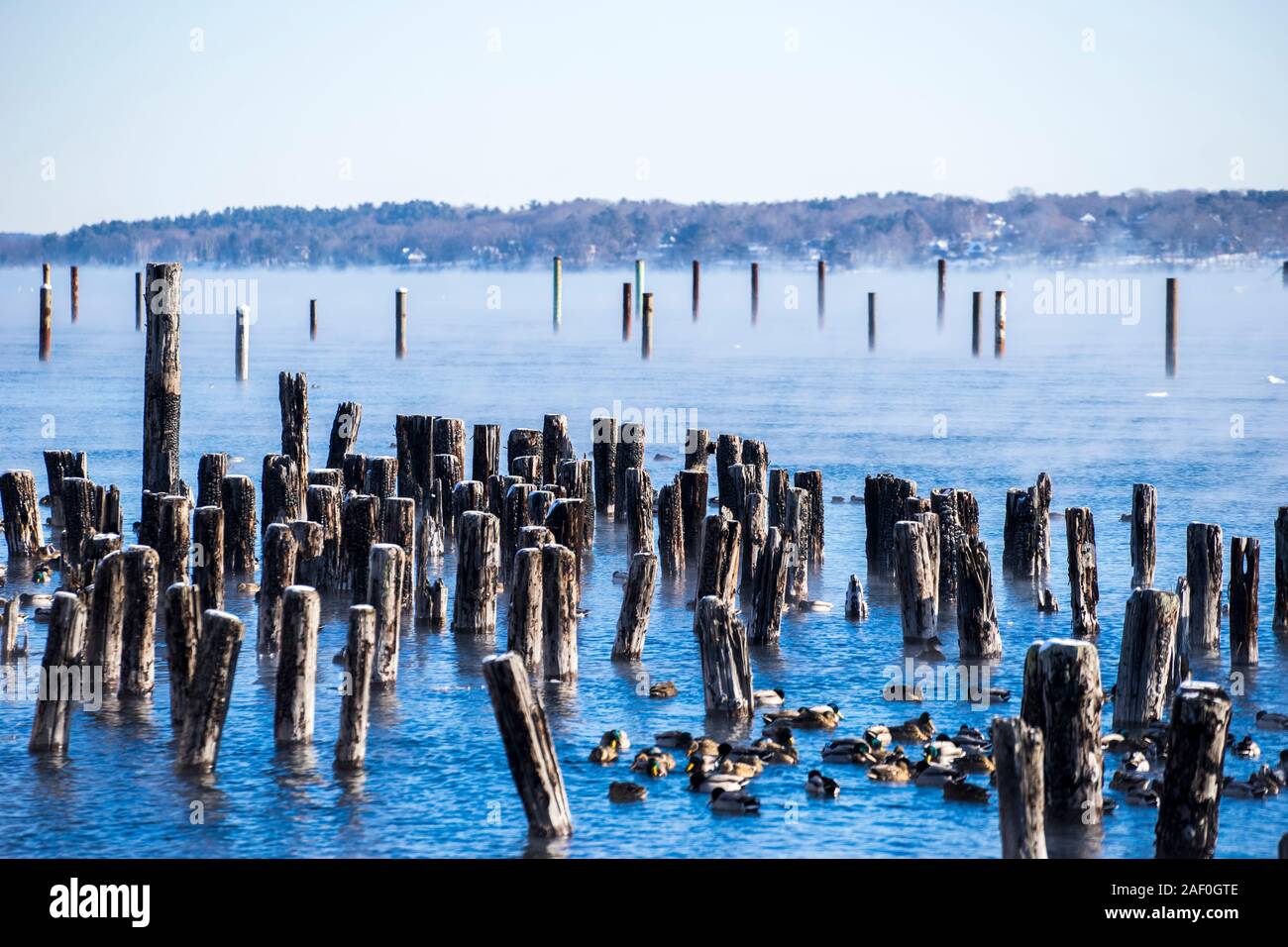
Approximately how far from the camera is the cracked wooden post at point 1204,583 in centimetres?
1798

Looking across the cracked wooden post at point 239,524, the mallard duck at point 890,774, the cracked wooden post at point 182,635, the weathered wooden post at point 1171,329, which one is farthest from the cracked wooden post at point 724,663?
the weathered wooden post at point 1171,329

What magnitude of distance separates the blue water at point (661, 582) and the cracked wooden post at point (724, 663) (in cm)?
30

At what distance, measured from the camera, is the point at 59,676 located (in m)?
14.1

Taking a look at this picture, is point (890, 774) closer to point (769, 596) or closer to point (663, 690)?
point (663, 690)

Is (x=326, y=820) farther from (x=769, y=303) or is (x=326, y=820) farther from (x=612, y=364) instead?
(x=769, y=303)

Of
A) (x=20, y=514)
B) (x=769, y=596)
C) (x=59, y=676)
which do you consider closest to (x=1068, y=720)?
(x=769, y=596)

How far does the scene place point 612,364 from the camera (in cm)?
7425

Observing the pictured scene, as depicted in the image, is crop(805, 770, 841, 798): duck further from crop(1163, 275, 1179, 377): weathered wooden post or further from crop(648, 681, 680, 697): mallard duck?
crop(1163, 275, 1179, 377): weathered wooden post

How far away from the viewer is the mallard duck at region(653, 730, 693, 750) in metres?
14.9

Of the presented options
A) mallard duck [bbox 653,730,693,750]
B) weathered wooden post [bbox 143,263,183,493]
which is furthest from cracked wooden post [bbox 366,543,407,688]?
weathered wooden post [bbox 143,263,183,493]

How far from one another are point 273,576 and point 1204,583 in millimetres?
9546

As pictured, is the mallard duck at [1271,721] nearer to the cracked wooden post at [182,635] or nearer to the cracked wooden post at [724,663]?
the cracked wooden post at [724,663]

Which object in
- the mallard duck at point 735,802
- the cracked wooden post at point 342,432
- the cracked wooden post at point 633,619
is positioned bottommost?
the mallard duck at point 735,802

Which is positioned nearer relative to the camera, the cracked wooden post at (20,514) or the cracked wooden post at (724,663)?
the cracked wooden post at (724,663)
